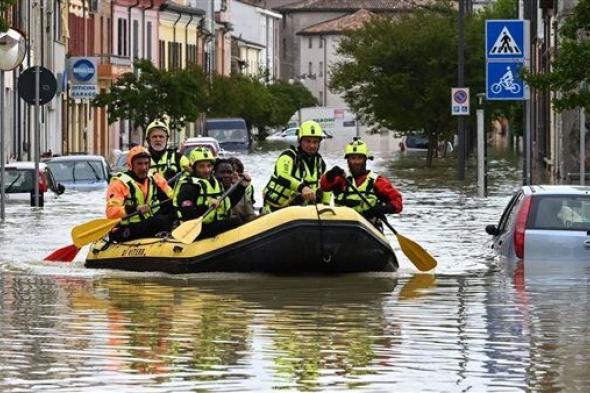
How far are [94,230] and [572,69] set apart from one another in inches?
335

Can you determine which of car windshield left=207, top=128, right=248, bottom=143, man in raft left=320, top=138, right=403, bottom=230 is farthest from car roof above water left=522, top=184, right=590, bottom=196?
car windshield left=207, top=128, right=248, bottom=143

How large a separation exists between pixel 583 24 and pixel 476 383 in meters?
16.7

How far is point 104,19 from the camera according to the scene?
306 ft

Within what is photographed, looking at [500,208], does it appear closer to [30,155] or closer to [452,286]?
[452,286]

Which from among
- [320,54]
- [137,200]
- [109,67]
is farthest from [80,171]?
[320,54]

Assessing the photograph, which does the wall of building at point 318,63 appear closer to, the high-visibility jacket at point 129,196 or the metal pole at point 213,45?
the metal pole at point 213,45

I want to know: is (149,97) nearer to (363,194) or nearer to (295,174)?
(363,194)

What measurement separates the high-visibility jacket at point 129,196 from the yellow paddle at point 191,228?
64 cm

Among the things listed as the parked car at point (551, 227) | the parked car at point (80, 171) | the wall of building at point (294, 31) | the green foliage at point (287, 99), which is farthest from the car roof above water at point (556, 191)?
the wall of building at point (294, 31)

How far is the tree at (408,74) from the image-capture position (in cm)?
6812

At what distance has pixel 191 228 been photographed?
2044 cm

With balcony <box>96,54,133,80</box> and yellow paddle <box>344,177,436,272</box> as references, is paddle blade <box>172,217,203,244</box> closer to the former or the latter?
yellow paddle <box>344,177,436,272</box>

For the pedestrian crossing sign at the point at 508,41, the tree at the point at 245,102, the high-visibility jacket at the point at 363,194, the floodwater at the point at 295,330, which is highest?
the tree at the point at 245,102

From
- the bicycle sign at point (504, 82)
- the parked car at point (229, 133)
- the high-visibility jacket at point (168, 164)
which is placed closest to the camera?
the high-visibility jacket at point (168, 164)
